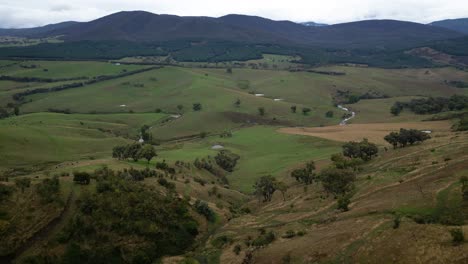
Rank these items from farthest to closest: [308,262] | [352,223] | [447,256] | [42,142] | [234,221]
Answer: [42,142] < [234,221] < [352,223] < [308,262] < [447,256]

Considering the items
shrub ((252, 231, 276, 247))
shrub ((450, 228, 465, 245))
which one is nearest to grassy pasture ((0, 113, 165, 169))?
shrub ((252, 231, 276, 247))

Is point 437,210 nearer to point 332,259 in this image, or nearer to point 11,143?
point 332,259

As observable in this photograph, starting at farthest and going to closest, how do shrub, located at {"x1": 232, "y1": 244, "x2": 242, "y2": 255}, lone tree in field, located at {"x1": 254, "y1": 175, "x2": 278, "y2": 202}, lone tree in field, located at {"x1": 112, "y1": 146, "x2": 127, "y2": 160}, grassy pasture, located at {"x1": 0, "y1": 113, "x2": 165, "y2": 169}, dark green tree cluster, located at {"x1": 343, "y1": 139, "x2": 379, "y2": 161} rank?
1. grassy pasture, located at {"x1": 0, "y1": 113, "x2": 165, "y2": 169}
2. lone tree in field, located at {"x1": 112, "y1": 146, "x2": 127, "y2": 160}
3. dark green tree cluster, located at {"x1": 343, "y1": 139, "x2": 379, "y2": 161}
4. lone tree in field, located at {"x1": 254, "y1": 175, "x2": 278, "y2": 202}
5. shrub, located at {"x1": 232, "y1": 244, "x2": 242, "y2": 255}

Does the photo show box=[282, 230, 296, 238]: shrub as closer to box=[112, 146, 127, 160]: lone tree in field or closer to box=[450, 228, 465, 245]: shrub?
box=[450, 228, 465, 245]: shrub

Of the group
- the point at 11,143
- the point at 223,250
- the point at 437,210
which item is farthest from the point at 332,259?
the point at 11,143

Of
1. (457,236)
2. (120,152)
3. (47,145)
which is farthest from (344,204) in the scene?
(47,145)

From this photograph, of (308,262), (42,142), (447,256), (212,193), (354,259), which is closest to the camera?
(447,256)

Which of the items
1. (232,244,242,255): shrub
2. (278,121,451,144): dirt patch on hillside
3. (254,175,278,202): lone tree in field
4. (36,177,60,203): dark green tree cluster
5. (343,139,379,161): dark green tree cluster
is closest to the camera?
(232,244,242,255): shrub
